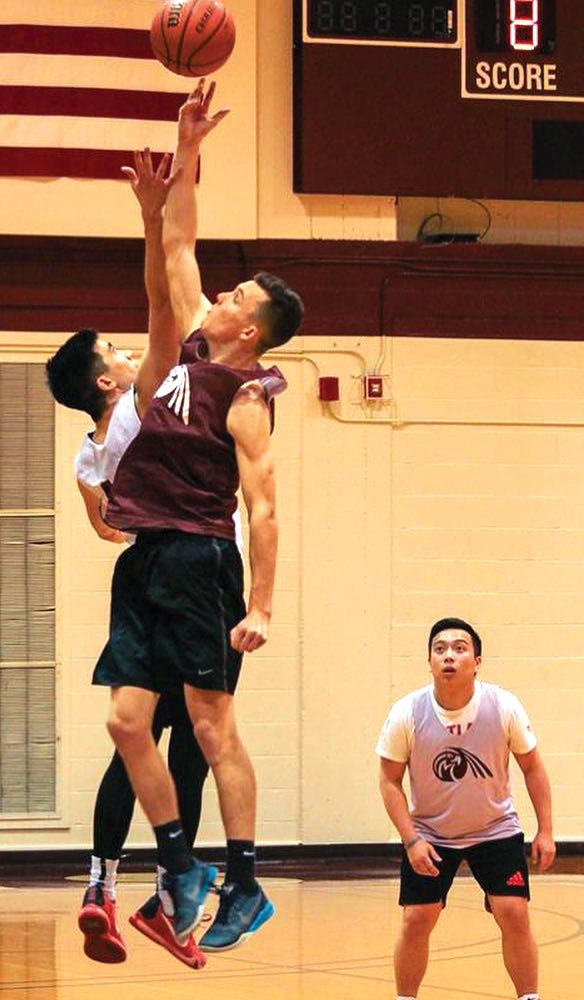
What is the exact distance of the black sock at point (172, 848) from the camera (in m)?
6.24

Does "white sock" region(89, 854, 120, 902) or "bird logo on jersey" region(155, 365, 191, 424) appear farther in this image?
"white sock" region(89, 854, 120, 902)

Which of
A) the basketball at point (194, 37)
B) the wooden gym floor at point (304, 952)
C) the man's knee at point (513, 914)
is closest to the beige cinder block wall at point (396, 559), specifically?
the wooden gym floor at point (304, 952)

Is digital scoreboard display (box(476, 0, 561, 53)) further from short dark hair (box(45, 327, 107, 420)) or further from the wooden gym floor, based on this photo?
short dark hair (box(45, 327, 107, 420))

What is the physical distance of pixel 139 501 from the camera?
6332 mm

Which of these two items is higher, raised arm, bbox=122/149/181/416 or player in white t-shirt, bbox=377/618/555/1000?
raised arm, bbox=122/149/181/416

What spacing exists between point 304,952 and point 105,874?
344 centimetres

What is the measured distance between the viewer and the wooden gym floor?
28.6 ft

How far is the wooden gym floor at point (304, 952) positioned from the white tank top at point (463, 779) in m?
0.83

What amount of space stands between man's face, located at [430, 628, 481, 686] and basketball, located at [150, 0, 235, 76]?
2562 mm

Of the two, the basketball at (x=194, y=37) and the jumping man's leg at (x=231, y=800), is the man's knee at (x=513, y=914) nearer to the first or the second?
the jumping man's leg at (x=231, y=800)

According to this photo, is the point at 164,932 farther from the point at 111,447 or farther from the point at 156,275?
the point at 156,275

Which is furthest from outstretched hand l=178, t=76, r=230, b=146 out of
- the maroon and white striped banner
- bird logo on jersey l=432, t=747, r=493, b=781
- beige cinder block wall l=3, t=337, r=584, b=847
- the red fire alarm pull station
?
the red fire alarm pull station

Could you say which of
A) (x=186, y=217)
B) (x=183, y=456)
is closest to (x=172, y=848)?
(x=183, y=456)

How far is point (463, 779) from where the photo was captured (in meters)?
8.21
